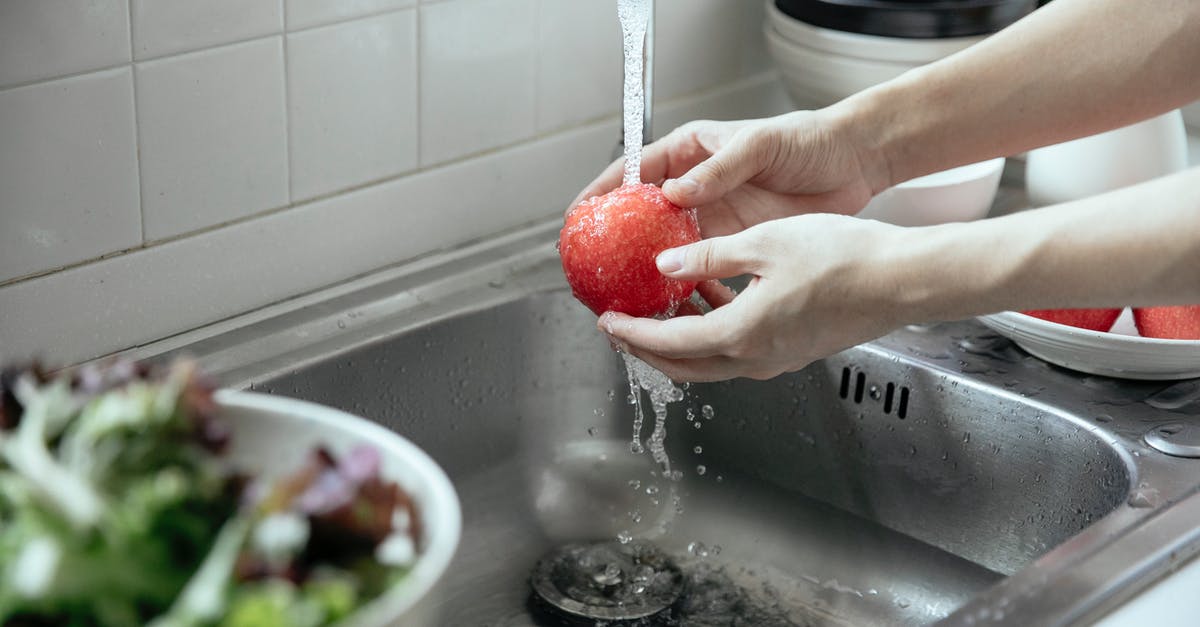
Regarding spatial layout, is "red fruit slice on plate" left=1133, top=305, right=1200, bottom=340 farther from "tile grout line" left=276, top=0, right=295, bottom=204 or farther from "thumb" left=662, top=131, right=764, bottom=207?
"tile grout line" left=276, top=0, right=295, bottom=204

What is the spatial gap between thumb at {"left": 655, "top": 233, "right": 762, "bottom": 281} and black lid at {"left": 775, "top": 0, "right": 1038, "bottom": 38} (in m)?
0.56

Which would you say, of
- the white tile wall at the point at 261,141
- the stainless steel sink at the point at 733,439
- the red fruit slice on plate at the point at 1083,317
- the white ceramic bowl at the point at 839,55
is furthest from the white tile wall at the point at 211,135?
the red fruit slice on plate at the point at 1083,317

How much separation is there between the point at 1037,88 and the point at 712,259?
35 centimetres

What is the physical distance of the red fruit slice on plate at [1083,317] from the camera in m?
1.25

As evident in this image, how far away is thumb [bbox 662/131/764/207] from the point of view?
106 centimetres

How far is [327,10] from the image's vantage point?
1.18m

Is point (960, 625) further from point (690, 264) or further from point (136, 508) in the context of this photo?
point (136, 508)

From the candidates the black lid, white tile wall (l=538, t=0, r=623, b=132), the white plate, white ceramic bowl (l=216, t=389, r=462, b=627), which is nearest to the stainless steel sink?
the white plate

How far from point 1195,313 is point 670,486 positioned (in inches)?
19.7

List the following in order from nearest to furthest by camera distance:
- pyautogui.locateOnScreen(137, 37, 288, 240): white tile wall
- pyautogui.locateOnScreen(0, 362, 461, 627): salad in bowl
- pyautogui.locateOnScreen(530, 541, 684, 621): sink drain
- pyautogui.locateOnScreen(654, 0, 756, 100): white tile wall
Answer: pyautogui.locateOnScreen(0, 362, 461, 627): salad in bowl, pyautogui.locateOnScreen(137, 37, 288, 240): white tile wall, pyautogui.locateOnScreen(530, 541, 684, 621): sink drain, pyautogui.locateOnScreen(654, 0, 756, 100): white tile wall

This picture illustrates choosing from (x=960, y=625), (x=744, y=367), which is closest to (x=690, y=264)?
(x=744, y=367)

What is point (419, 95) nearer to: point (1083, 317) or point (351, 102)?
point (351, 102)

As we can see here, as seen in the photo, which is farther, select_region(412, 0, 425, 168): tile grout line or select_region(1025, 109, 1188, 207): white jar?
select_region(1025, 109, 1188, 207): white jar

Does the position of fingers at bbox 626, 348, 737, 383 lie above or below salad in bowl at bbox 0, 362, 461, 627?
below
